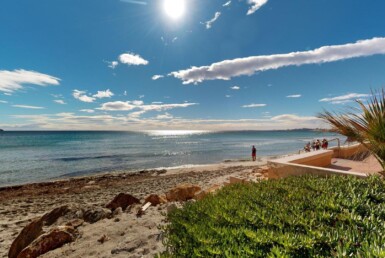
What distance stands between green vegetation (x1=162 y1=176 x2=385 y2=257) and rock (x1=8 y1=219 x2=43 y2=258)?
183 inches

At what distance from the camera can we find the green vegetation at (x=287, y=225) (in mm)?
2123

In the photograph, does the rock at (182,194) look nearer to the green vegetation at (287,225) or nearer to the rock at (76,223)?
the rock at (76,223)

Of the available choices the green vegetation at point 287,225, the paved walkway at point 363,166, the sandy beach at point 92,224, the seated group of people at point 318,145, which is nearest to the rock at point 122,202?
the sandy beach at point 92,224

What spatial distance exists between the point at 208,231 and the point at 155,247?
72.8 inches

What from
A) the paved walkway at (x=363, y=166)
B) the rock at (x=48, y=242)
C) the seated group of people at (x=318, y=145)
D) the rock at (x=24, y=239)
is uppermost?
the seated group of people at (x=318, y=145)

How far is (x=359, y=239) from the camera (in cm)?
212

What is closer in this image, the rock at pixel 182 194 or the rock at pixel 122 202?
the rock at pixel 182 194

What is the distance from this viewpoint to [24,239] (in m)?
Answer: 5.93

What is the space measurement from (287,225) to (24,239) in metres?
6.70

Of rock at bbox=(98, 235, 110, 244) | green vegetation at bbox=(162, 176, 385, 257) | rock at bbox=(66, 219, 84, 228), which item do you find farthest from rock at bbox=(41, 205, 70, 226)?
green vegetation at bbox=(162, 176, 385, 257)

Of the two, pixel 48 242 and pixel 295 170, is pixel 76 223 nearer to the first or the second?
pixel 48 242

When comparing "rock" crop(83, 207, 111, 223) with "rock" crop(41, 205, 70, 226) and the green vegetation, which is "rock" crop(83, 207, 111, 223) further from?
the green vegetation

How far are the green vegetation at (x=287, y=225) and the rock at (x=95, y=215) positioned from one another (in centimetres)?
424

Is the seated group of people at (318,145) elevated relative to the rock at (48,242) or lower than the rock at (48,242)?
elevated
